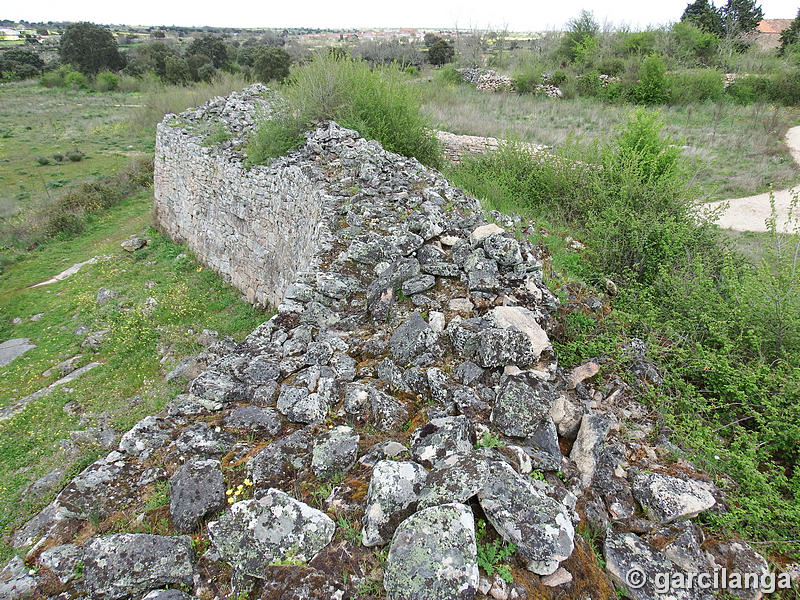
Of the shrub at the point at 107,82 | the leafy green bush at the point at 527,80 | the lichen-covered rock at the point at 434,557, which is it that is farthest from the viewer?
the shrub at the point at 107,82

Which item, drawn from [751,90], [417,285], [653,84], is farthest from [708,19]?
[417,285]

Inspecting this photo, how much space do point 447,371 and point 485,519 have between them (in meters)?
1.22

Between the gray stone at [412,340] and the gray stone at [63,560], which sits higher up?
the gray stone at [412,340]

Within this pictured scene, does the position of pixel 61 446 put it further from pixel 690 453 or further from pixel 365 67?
pixel 365 67

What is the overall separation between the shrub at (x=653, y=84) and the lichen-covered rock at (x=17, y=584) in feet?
74.3

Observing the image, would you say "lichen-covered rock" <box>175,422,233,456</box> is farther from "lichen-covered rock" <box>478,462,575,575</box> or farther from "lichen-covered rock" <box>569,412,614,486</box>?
"lichen-covered rock" <box>569,412,614,486</box>

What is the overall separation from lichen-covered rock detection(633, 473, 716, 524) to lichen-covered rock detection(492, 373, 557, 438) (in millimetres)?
646

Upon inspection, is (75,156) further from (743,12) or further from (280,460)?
(743,12)

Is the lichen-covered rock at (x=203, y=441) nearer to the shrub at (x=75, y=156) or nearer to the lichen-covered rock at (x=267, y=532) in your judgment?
the lichen-covered rock at (x=267, y=532)

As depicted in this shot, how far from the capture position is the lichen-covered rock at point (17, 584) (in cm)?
210

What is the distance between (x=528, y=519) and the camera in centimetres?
211

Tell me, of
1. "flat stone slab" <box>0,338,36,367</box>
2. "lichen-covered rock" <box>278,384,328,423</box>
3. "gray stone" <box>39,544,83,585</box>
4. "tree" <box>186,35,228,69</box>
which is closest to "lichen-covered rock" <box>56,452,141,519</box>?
"gray stone" <box>39,544,83,585</box>

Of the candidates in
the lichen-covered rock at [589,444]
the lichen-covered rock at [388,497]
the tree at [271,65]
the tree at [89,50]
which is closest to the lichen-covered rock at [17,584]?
the lichen-covered rock at [388,497]

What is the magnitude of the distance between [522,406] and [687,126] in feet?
57.4
